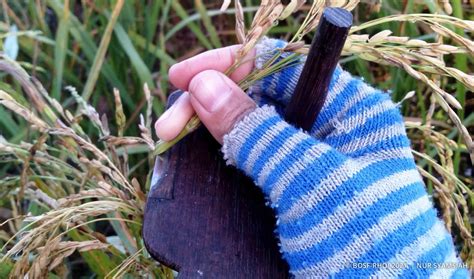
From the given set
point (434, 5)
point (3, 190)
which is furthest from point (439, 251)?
point (3, 190)

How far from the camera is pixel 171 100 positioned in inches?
28.1

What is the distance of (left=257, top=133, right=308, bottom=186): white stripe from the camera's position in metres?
0.57

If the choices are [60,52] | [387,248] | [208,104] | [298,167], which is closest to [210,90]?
[208,104]

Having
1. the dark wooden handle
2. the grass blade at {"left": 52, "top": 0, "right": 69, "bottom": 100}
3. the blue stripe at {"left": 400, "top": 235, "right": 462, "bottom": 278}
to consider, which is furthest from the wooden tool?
the grass blade at {"left": 52, "top": 0, "right": 69, "bottom": 100}

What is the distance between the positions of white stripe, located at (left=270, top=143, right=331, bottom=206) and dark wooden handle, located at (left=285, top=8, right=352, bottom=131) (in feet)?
0.11

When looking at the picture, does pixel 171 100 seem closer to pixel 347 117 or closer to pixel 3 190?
pixel 347 117

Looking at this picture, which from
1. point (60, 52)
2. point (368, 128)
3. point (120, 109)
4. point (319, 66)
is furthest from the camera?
point (60, 52)

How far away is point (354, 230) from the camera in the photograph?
0.55 meters

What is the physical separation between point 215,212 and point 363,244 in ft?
0.49

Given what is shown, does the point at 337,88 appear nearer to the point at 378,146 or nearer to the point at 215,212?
the point at 378,146

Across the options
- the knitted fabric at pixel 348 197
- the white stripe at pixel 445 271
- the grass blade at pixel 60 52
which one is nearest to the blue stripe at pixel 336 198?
the knitted fabric at pixel 348 197

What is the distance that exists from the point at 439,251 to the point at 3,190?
0.65 metres

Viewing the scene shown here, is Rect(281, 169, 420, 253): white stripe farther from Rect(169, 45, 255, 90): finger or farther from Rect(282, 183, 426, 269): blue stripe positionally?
Rect(169, 45, 255, 90): finger

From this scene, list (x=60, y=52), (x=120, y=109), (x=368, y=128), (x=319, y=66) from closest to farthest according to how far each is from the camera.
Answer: (x=319, y=66) → (x=368, y=128) → (x=120, y=109) → (x=60, y=52)
